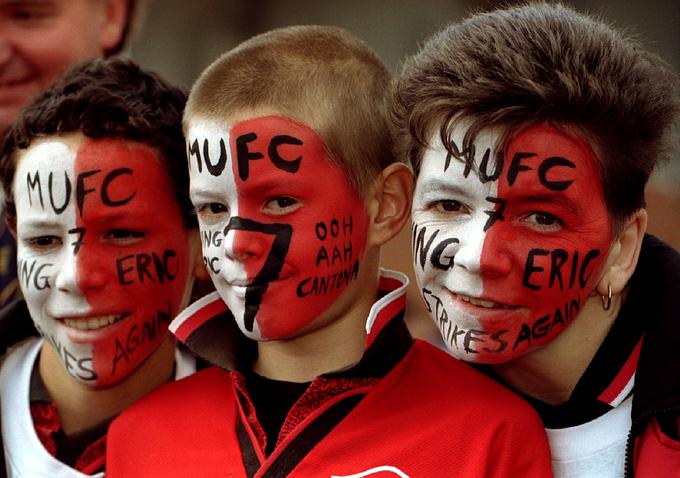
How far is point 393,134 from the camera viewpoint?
244 centimetres

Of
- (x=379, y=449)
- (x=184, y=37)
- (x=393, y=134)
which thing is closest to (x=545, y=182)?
(x=393, y=134)

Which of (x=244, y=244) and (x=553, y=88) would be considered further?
(x=244, y=244)

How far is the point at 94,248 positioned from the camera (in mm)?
2568

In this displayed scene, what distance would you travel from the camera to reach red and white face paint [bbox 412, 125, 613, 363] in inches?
84.7

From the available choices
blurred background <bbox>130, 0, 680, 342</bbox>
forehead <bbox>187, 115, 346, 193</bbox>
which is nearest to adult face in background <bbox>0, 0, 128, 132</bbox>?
blurred background <bbox>130, 0, 680, 342</bbox>

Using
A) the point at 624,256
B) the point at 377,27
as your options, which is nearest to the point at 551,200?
the point at 624,256

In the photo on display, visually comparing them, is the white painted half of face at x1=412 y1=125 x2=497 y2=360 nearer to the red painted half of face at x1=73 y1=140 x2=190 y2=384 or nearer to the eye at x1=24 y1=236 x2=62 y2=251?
the red painted half of face at x1=73 y1=140 x2=190 y2=384

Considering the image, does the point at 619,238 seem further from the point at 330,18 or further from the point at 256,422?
the point at 330,18

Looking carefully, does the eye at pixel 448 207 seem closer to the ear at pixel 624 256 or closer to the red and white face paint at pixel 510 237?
the red and white face paint at pixel 510 237

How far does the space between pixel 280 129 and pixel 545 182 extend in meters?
0.57

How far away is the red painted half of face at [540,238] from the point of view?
2.15m

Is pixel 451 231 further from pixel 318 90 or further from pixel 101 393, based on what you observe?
A: pixel 101 393

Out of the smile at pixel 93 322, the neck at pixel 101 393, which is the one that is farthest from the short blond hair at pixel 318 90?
the neck at pixel 101 393

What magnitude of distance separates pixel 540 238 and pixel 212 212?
2.36 feet
